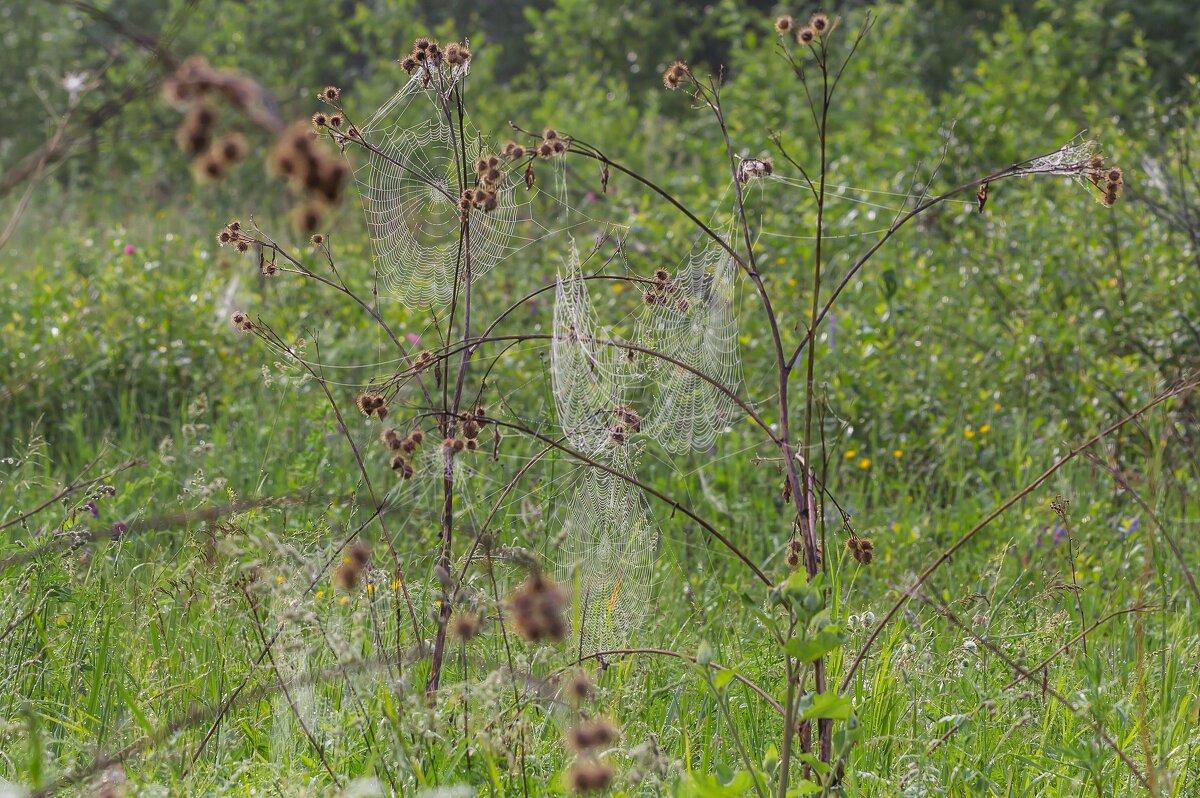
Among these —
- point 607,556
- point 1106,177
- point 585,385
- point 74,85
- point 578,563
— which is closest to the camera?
point 1106,177

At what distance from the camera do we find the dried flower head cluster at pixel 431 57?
210cm

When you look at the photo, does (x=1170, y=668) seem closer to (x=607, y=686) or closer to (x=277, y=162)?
(x=607, y=686)

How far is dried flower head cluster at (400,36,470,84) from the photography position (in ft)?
6.90

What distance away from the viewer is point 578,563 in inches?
84.7

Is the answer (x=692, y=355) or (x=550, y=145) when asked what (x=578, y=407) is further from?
(x=550, y=145)

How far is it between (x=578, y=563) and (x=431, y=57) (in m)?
0.93

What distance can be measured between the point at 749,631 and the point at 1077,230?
11.0 feet

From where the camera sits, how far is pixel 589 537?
9.80ft

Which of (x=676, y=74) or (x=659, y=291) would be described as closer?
(x=676, y=74)

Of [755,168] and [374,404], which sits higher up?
[755,168]

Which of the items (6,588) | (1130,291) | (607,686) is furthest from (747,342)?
(6,588)

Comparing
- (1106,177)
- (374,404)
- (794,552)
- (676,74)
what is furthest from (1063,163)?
(374,404)

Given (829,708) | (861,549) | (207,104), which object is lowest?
(829,708)

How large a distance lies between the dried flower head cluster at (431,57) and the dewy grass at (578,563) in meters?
0.01
